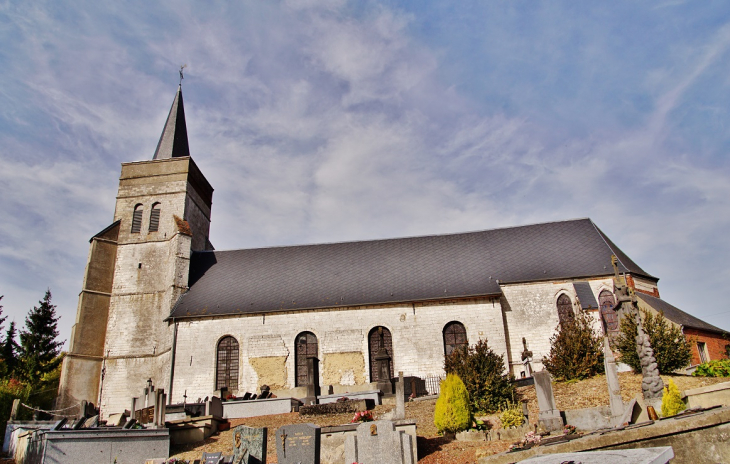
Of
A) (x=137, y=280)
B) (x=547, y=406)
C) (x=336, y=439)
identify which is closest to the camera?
(x=336, y=439)

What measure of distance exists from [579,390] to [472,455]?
5.58 meters

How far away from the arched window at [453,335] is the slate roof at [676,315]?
22.0ft

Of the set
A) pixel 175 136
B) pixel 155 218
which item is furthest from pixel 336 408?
pixel 175 136

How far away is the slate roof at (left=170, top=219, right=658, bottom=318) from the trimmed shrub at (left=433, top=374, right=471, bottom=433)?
9764 mm

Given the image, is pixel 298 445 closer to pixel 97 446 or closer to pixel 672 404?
pixel 97 446

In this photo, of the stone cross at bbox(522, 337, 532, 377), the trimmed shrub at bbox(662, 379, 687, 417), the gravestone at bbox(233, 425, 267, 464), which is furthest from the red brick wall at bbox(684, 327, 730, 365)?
the gravestone at bbox(233, 425, 267, 464)

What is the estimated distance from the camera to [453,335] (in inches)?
820

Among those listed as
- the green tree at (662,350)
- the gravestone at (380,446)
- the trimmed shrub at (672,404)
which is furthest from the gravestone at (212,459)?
the green tree at (662,350)

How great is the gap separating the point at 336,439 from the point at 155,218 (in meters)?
18.8

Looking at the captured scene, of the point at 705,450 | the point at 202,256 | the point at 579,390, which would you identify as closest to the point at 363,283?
the point at 202,256

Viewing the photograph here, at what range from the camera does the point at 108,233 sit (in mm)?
24969

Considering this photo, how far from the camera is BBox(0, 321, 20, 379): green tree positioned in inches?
1144

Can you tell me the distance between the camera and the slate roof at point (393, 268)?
21672mm

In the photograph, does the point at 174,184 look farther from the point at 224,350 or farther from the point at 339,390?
the point at 339,390
